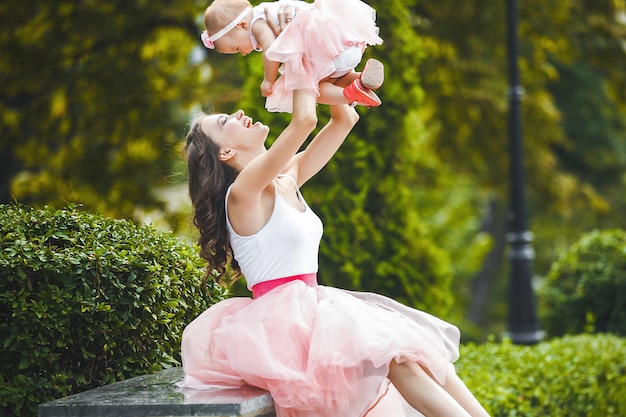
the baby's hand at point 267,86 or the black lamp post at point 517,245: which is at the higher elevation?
the baby's hand at point 267,86

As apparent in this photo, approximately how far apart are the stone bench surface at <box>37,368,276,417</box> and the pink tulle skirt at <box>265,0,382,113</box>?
1116 mm

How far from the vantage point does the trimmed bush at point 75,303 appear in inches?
135

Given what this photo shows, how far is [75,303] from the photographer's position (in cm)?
345

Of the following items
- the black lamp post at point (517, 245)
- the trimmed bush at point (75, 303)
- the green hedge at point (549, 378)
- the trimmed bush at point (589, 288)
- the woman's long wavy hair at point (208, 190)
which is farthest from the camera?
the black lamp post at point (517, 245)

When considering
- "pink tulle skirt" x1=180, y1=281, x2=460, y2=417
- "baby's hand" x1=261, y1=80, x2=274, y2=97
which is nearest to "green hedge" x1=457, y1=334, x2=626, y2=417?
"pink tulle skirt" x1=180, y1=281, x2=460, y2=417

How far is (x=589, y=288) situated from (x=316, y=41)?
6154 millimetres

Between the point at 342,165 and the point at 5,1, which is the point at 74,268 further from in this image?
the point at 5,1

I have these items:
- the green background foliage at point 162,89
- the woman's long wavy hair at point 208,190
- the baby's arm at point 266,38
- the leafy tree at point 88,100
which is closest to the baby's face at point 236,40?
the baby's arm at point 266,38

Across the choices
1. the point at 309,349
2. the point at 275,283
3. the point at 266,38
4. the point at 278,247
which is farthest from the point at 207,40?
the point at 309,349

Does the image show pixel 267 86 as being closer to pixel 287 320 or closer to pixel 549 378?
pixel 287 320

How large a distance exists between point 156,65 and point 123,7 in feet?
4.70

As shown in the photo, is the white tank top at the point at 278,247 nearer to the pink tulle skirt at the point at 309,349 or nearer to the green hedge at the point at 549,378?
the pink tulle skirt at the point at 309,349

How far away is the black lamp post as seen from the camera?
9.08m

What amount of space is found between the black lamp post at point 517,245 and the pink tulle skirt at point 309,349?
19.3 ft
